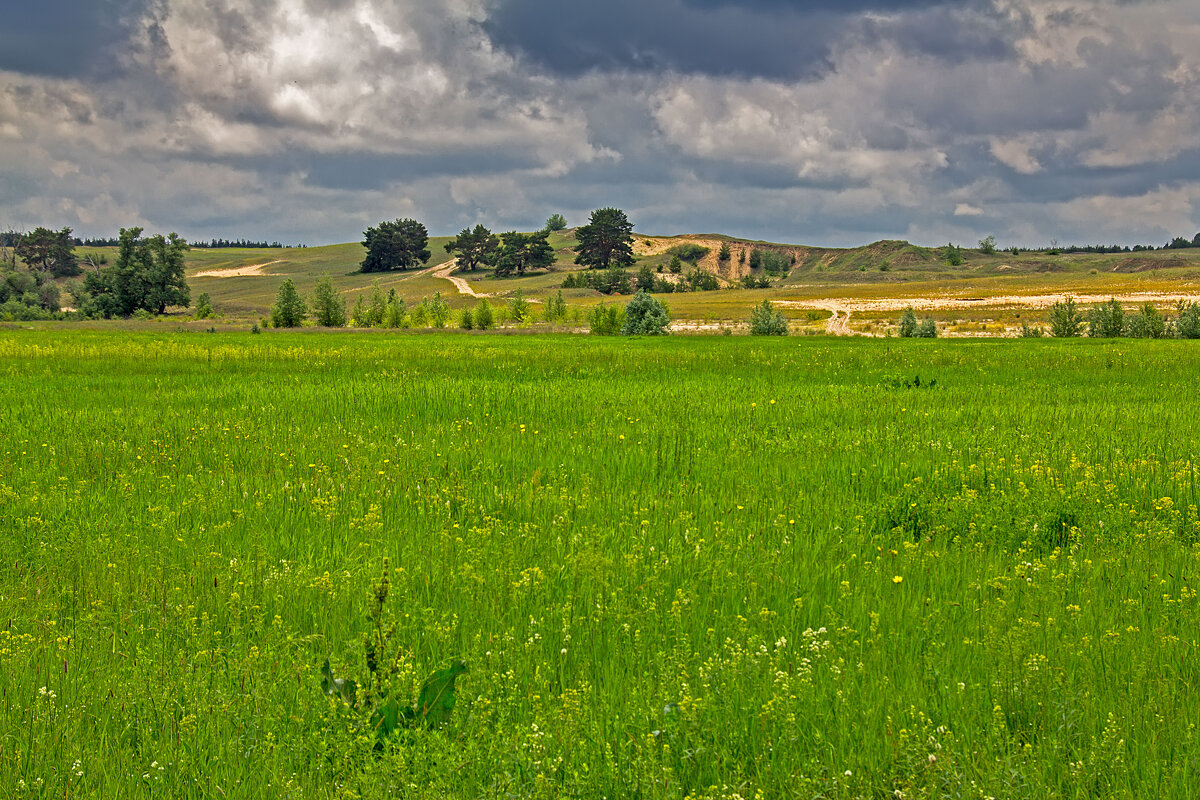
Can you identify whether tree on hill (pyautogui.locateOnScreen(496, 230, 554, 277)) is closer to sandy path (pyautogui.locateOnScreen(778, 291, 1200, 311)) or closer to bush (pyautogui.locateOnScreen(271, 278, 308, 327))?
sandy path (pyautogui.locateOnScreen(778, 291, 1200, 311))

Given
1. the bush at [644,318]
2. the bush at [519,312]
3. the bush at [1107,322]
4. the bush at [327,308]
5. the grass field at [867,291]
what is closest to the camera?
the bush at [1107,322]

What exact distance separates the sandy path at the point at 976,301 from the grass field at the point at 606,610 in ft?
298

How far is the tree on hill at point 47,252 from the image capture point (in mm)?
189125

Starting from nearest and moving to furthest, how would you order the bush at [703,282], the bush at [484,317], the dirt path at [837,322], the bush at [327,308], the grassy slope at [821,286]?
the bush at [484,317] → the dirt path at [837,322] → the bush at [327,308] → the grassy slope at [821,286] → the bush at [703,282]

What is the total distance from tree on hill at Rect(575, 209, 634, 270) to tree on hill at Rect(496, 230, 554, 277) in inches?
406

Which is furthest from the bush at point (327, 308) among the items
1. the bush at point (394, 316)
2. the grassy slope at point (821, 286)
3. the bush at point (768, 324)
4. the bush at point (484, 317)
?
the bush at point (768, 324)

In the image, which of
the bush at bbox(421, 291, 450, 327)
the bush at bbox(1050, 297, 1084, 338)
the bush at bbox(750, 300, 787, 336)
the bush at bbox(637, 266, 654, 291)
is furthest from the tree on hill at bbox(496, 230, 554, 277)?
the bush at bbox(1050, 297, 1084, 338)

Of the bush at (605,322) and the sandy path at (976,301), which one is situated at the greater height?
the sandy path at (976,301)

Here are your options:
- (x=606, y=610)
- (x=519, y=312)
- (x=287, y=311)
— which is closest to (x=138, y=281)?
(x=287, y=311)

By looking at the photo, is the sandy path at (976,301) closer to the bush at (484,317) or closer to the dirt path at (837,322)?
the dirt path at (837,322)

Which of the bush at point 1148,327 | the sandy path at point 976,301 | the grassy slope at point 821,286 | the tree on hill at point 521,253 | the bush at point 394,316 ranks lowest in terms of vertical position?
the bush at point 1148,327

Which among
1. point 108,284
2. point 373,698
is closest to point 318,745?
point 373,698

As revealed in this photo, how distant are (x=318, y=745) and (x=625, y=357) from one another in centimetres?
2651

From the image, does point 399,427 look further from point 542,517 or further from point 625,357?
point 625,357
